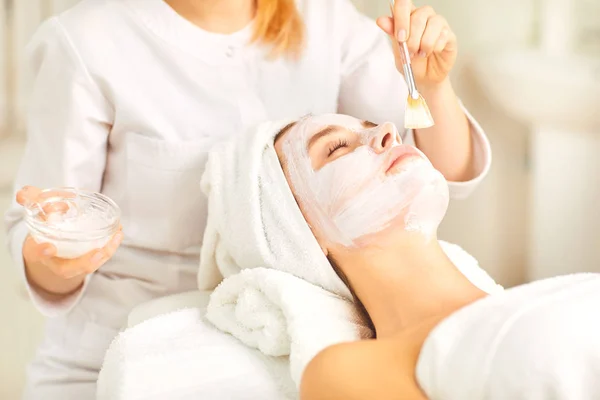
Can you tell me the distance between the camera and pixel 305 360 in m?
0.74

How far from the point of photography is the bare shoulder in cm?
65

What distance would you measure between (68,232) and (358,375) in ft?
1.13

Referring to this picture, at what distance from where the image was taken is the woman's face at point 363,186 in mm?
856

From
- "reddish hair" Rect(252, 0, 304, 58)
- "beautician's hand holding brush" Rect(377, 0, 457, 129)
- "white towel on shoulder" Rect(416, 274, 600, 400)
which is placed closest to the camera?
"white towel on shoulder" Rect(416, 274, 600, 400)

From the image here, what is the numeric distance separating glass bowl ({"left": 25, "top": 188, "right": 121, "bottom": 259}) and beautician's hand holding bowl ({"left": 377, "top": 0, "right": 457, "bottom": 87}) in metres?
0.40

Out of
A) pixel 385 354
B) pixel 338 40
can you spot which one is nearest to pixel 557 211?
pixel 338 40

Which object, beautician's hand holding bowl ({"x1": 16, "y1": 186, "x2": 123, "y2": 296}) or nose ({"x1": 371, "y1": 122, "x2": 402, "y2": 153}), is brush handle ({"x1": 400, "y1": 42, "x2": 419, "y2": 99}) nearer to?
nose ({"x1": 371, "y1": 122, "x2": 402, "y2": 153})

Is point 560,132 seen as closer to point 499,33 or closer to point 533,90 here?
point 533,90

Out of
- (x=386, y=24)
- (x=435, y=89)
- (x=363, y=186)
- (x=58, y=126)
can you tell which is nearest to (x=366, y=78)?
(x=435, y=89)

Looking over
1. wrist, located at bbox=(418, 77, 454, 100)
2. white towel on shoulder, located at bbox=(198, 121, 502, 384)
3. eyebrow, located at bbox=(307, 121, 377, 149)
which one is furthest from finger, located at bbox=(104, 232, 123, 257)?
wrist, located at bbox=(418, 77, 454, 100)

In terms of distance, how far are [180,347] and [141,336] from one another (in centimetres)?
5

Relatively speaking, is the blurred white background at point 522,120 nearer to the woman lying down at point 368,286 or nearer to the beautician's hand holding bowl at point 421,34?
the beautician's hand holding bowl at point 421,34

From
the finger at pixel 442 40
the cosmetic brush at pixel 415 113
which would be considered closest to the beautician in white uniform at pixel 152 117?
the finger at pixel 442 40

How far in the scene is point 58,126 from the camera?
3.32ft
